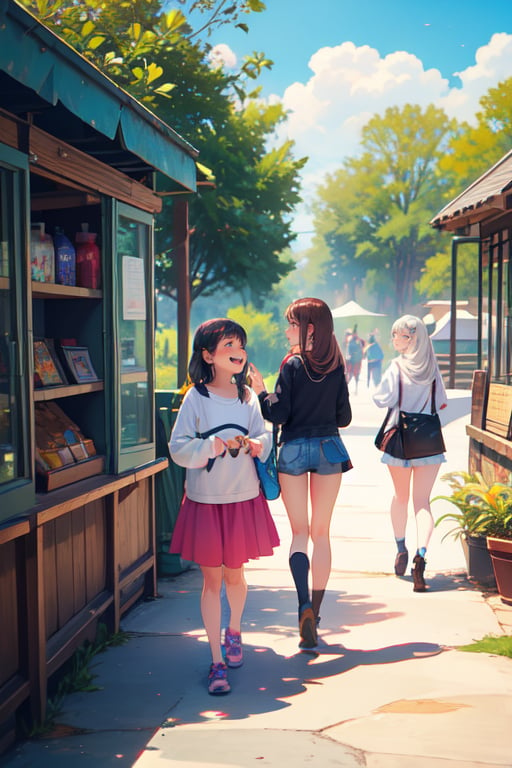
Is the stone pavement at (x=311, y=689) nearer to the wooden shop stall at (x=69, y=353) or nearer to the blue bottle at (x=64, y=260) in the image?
the wooden shop stall at (x=69, y=353)

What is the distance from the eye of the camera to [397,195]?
64938 millimetres

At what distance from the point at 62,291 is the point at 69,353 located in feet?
1.61

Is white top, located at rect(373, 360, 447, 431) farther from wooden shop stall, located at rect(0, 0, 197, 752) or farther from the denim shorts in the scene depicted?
wooden shop stall, located at rect(0, 0, 197, 752)

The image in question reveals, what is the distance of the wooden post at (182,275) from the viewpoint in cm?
886

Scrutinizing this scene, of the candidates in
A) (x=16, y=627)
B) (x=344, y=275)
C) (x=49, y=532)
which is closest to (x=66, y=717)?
(x=16, y=627)

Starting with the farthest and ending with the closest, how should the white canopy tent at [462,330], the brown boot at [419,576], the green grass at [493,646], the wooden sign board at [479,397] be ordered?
the white canopy tent at [462,330]
the wooden sign board at [479,397]
the brown boot at [419,576]
the green grass at [493,646]

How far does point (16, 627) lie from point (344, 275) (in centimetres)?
7935

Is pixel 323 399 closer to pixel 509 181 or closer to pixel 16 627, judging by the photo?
pixel 16 627

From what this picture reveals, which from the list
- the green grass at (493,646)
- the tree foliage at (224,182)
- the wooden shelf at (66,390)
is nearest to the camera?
the wooden shelf at (66,390)

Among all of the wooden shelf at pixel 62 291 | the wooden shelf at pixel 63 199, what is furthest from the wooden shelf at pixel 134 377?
the wooden shelf at pixel 63 199

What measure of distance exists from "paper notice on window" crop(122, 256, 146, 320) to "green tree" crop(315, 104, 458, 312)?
183ft

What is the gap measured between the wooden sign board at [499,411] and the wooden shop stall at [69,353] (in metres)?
3.09

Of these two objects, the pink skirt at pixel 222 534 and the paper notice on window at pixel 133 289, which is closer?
the pink skirt at pixel 222 534

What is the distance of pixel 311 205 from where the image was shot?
248 ft
